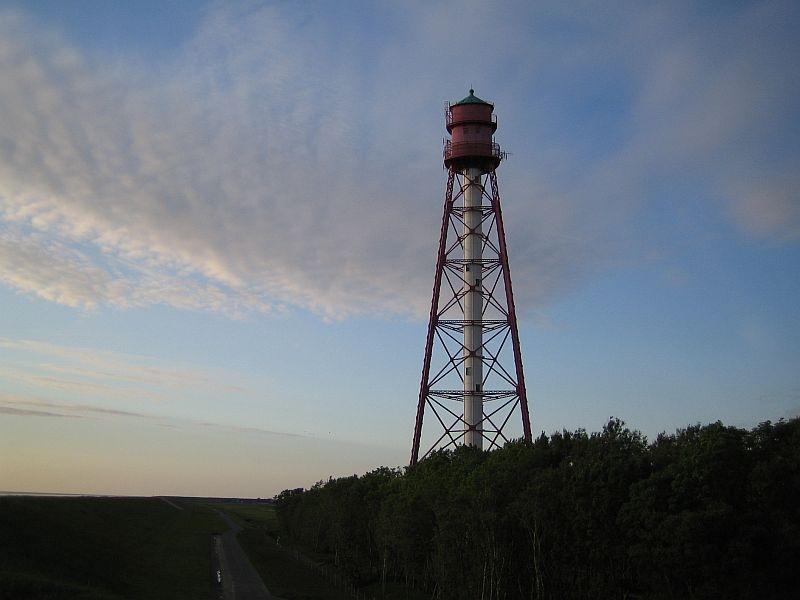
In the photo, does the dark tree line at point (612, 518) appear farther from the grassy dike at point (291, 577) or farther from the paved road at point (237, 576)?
the paved road at point (237, 576)

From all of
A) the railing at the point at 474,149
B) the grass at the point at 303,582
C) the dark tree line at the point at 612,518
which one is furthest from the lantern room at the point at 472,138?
the grass at the point at 303,582

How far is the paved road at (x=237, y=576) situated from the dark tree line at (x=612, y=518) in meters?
9.09

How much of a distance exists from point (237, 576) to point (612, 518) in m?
33.5

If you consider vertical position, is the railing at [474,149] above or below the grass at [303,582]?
above

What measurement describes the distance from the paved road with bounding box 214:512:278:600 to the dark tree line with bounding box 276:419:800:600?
9.09 meters

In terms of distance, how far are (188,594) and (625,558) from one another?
27.1 meters

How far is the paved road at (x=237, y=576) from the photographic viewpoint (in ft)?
147

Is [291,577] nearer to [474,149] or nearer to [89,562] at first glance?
[89,562]

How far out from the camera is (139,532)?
85.2 m

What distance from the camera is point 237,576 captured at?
54562mm

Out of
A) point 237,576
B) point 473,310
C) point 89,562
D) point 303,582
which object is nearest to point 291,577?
point 303,582

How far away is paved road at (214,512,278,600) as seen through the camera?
44.9m

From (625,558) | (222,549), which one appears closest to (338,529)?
(222,549)

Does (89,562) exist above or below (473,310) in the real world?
below
